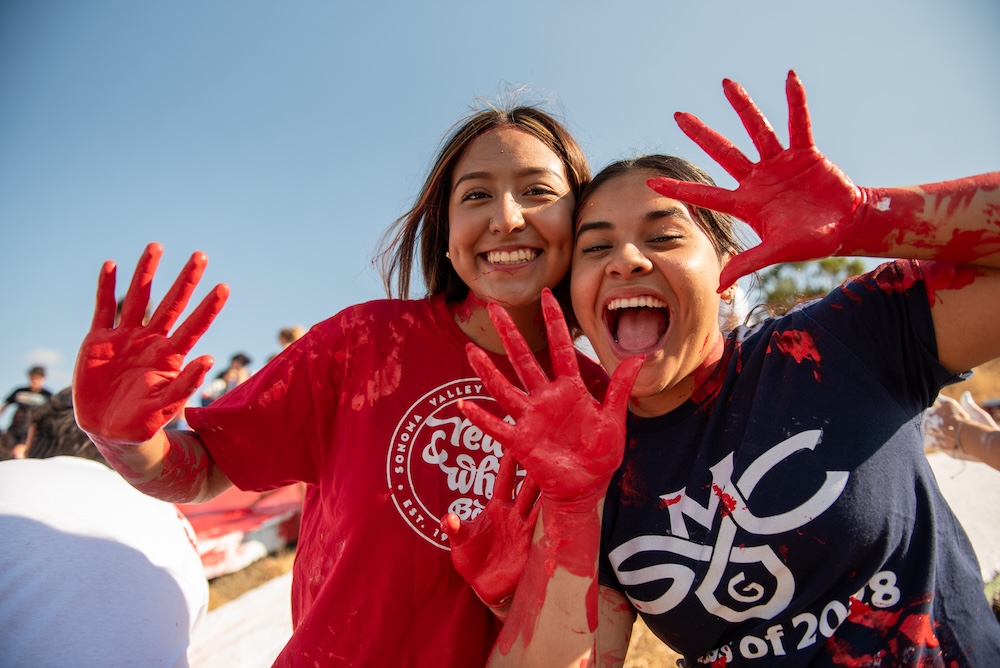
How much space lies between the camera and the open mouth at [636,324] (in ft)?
5.48

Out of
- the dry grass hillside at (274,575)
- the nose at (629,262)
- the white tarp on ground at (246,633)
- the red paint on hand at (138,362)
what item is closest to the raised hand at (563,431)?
the nose at (629,262)

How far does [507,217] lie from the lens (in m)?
1.72

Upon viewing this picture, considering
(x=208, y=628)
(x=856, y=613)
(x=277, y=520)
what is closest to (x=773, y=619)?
(x=856, y=613)

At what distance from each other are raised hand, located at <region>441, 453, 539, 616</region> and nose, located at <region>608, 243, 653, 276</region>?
21.7 inches

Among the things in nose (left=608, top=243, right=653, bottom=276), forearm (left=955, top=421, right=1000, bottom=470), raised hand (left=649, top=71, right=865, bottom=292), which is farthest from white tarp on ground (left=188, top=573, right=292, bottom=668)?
forearm (left=955, top=421, right=1000, bottom=470)

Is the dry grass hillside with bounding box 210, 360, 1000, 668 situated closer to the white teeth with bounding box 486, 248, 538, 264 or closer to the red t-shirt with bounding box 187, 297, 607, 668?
the white teeth with bounding box 486, 248, 538, 264

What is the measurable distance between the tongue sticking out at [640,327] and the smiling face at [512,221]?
233 mm

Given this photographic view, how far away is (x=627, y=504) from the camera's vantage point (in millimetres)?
1511

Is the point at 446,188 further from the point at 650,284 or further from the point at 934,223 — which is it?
the point at 934,223

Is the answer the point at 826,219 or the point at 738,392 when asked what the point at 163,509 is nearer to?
the point at 738,392

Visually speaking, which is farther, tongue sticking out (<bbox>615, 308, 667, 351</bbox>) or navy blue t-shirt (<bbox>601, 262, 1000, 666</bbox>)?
tongue sticking out (<bbox>615, 308, 667, 351</bbox>)

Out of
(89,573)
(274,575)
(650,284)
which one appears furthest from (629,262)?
(274,575)

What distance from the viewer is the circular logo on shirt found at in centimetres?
159

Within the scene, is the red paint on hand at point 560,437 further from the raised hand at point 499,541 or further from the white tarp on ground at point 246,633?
the white tarp on ground at point 246,633
